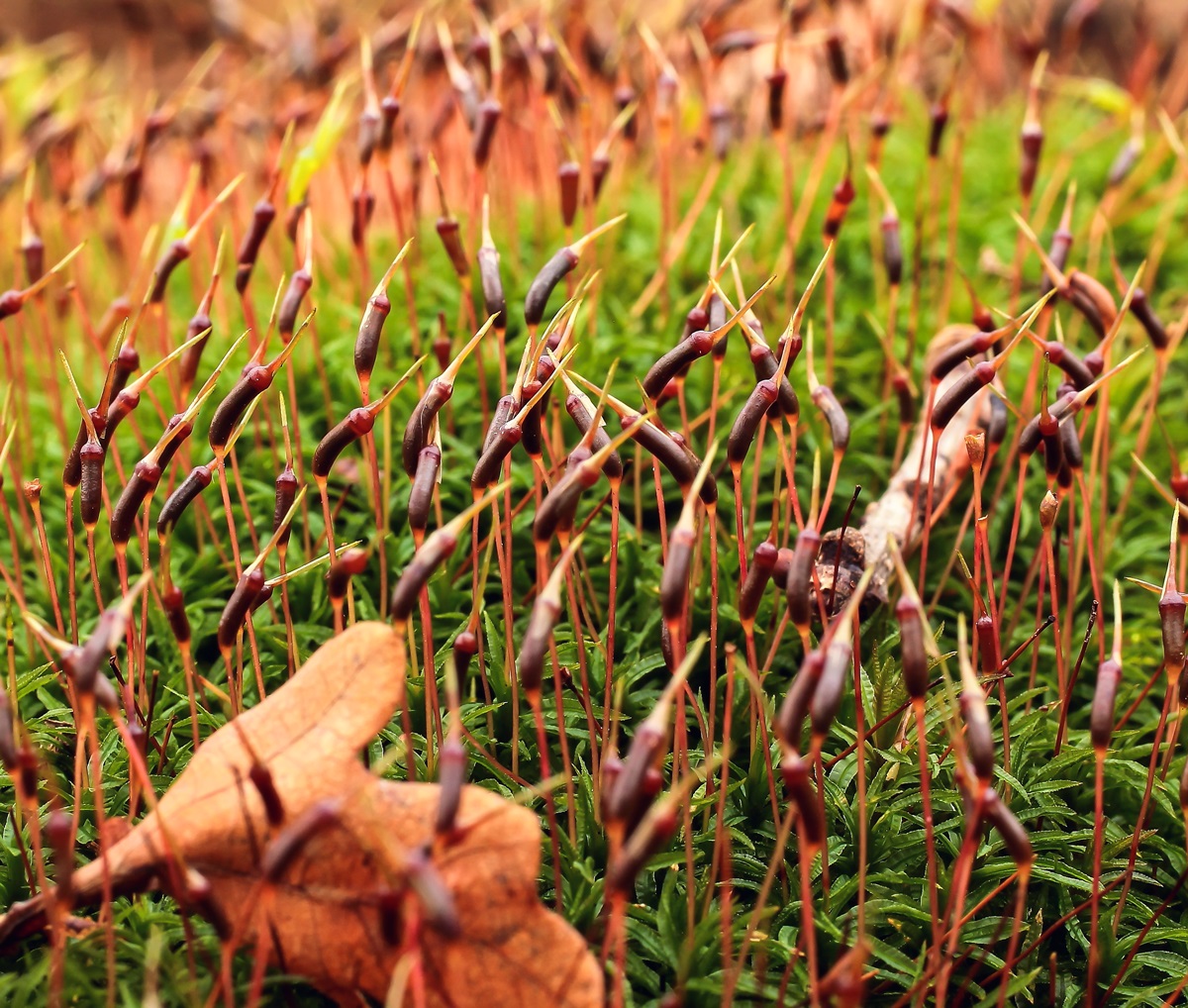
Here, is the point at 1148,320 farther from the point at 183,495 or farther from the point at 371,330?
the point at 183,495

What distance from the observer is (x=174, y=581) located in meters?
1.51

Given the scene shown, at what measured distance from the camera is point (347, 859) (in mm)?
891

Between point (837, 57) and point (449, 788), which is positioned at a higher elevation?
point (837, 57)

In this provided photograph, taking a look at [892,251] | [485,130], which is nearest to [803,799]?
[892,251]

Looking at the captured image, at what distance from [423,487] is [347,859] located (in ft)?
0.99

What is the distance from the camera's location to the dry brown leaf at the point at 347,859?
820 mm

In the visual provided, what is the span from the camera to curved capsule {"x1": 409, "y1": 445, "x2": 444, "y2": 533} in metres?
0.96

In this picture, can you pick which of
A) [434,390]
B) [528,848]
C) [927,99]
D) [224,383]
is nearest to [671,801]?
[528,848]

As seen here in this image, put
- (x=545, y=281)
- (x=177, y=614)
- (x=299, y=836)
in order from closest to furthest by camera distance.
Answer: (x=299, y=836)
(x=177, y=614)
(x=545, y=281)

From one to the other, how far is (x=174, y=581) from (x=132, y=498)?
52 cm

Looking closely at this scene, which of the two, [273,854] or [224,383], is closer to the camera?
[273,854]

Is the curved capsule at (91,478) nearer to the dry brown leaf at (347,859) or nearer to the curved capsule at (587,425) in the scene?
the dry brown leaf at (347,859)

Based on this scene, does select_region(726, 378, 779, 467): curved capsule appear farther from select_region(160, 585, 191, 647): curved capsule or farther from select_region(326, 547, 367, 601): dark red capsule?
select_region(160, 585, 191, 647): curved capsule

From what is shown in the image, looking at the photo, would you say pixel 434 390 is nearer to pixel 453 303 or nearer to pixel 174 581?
pixel 174 581
